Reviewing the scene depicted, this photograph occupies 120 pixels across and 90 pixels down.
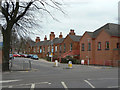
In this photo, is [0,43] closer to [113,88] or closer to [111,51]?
[113,88]

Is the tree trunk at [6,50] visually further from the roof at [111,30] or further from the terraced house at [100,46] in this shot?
the roof at [111,30]

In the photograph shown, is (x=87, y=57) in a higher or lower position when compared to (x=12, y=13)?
lower

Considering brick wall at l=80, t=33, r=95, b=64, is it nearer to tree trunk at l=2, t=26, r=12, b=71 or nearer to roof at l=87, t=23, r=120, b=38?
roof at l=87, t=23, r=120, b=38

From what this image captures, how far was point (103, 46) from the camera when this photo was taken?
3494 centimetres

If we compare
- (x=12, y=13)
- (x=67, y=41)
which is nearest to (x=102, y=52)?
(x=67, y=41)

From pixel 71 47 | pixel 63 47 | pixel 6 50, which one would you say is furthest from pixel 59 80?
pixel 63 47

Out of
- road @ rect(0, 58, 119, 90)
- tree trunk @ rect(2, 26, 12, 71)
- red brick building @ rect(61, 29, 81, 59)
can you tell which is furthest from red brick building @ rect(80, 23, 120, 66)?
tree trunk @ rect(2, 26, 12, 71)

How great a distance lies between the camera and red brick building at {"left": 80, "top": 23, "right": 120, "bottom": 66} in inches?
1291

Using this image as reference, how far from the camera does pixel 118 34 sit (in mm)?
34438

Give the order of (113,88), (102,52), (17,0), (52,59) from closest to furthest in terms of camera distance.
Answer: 1. (113,88)
2. (17,0)
3. (102,52)
4. (52,59)

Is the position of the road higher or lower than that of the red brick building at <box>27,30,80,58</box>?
lower

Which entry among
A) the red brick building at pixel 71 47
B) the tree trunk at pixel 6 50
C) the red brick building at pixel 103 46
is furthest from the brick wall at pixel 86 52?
the tree trunk at pixel 6 50

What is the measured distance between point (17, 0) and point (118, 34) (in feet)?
75.2

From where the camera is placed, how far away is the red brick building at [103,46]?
32.8 metres
